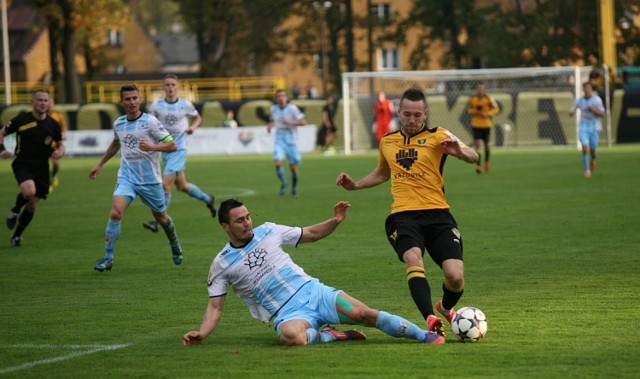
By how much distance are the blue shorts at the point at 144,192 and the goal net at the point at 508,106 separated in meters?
28.4

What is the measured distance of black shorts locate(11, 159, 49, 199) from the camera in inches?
660

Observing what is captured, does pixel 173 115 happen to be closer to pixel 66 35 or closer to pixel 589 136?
pixel 589 136

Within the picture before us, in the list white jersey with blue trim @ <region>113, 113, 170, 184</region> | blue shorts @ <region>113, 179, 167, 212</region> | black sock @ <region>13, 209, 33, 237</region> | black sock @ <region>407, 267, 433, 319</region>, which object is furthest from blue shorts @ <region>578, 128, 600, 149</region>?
black sock @ <region>407, 267, 433, 319</region>

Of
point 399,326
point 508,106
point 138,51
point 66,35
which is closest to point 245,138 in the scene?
point 508,106

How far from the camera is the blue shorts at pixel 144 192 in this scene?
13961 millimetres

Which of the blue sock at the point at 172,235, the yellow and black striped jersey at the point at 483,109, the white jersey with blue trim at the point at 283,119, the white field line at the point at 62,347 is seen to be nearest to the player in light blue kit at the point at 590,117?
the yellow and black striped jersey at the point at 483,109

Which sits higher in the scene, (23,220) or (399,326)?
(399,326)

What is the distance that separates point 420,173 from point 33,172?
8.87 metres

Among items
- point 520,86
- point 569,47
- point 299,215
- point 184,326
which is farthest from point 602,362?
point 569,47

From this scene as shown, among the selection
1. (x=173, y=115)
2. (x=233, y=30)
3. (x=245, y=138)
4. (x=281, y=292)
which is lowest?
(x=245, y=138)

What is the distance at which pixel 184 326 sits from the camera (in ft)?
32.6

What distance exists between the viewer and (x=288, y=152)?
25.3 metres

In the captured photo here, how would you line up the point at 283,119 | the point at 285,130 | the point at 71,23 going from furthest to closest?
the point at 71,23 → the point at 285,130 → the point at 283,119

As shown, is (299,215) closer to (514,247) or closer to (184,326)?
(514,247)
